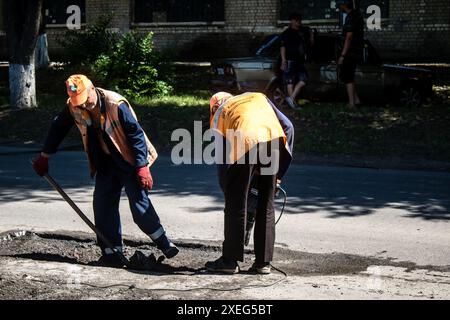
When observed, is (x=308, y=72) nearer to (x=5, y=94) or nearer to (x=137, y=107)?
(x=137, y=107)

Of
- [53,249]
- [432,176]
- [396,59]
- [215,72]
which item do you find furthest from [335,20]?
[53,249]

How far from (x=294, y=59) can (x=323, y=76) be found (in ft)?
3.98

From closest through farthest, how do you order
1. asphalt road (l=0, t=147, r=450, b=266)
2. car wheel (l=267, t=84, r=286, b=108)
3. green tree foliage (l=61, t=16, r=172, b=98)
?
asphalt road (l=0, t=147, r=450, b=266) < car wheel (l=267, t=84, r=286, b=108) < green tree foliage (l=61, t=16, r=172, b=98)

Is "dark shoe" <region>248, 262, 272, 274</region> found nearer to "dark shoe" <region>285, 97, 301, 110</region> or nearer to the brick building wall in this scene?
"dark shoe" <region>285, 97, 301, 110</region>

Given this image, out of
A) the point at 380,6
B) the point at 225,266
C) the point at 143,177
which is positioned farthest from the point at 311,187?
the point at 380,6

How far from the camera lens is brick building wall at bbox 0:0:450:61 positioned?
89.9ft

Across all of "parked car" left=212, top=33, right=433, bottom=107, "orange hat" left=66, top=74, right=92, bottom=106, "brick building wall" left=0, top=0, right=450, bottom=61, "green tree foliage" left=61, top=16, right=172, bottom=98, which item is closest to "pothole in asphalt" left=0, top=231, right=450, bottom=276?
"orange hat" left=66, top=74, right=92, bottom=106

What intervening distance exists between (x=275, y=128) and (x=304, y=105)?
403 inches

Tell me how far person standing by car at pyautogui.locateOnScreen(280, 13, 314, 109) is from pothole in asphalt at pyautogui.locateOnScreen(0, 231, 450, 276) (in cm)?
853

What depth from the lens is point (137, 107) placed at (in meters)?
16.8

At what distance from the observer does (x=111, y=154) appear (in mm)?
6930

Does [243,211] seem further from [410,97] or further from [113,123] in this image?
[410,97]

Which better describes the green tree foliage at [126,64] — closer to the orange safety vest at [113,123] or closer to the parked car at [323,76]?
the parked car at [323,76]
